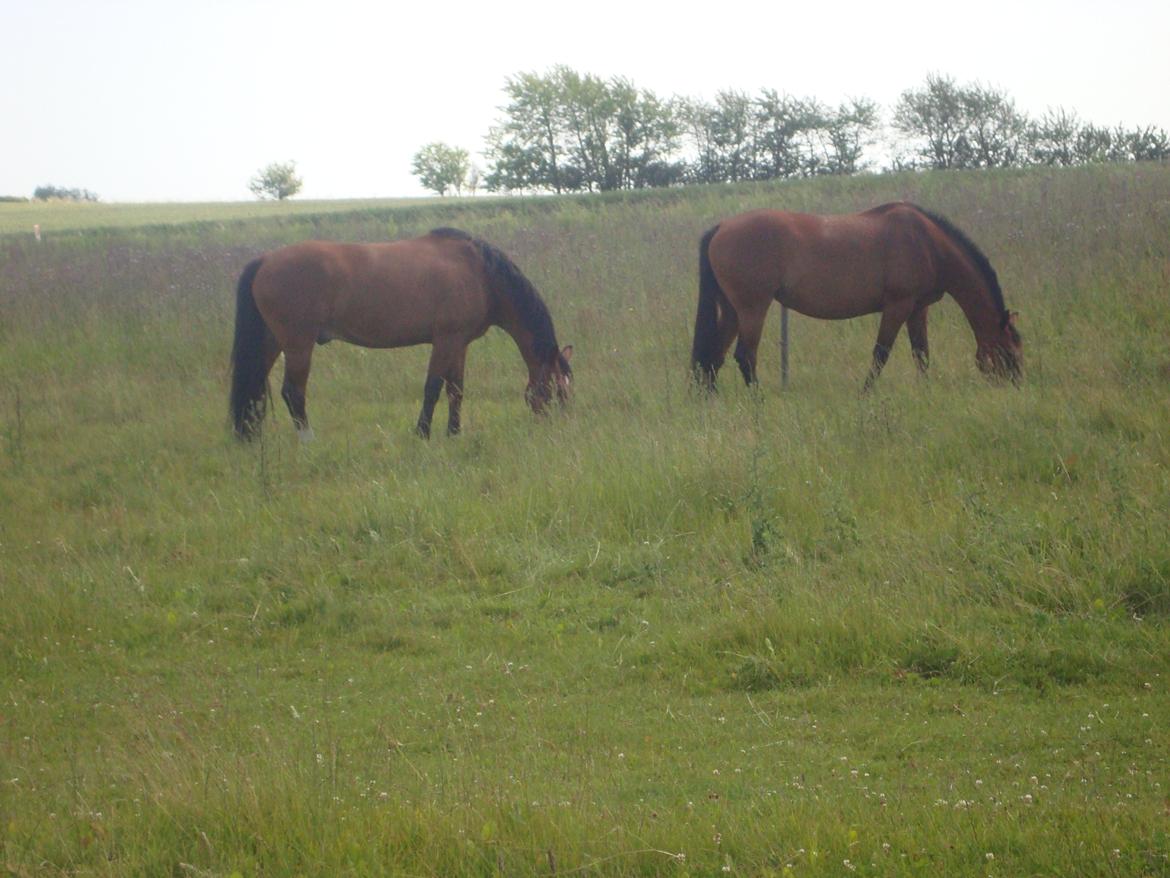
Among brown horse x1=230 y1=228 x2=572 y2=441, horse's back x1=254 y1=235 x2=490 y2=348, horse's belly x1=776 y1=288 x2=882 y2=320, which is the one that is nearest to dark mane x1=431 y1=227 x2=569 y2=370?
brown horse x1=230 y1=228 x2=572 y2=441

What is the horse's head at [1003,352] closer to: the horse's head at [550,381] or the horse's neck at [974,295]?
the horse's neck at [974,295]

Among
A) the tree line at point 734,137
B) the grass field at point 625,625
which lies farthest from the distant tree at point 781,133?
the grass field at point 625,625

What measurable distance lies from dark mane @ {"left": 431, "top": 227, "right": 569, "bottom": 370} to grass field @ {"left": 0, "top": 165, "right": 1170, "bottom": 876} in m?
0.72

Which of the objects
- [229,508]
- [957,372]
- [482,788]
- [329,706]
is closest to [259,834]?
[482,788]

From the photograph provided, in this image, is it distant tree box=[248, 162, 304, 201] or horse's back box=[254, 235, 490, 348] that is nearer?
horse's back box=[254, 235, 490, 348]

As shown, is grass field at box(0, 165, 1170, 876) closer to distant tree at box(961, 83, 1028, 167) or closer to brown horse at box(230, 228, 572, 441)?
brown horse at box(230, 228, 572, 441)

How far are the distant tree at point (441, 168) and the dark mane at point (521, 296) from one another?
176 feet

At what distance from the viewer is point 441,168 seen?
63.2m

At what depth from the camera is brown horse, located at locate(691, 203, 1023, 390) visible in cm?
1062

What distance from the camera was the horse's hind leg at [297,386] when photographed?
10.4 meters

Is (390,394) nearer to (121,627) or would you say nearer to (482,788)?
(121,627)

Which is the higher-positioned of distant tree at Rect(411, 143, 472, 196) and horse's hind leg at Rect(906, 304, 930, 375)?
distant tree at Rect(411, 143, 472, 196)

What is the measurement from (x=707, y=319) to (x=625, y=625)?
5661 millimetres

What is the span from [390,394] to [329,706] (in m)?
7.99
